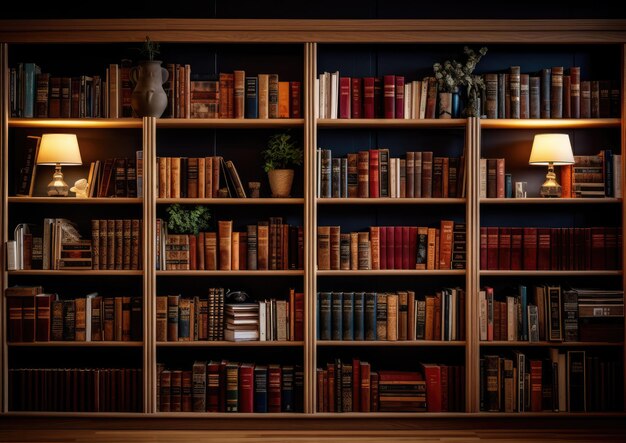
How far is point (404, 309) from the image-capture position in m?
3.98

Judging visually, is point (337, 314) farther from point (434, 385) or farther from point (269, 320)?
point (434, 385)

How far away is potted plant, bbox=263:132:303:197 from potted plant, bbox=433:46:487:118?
0.99 m

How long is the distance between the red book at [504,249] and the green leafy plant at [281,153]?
4.60 ft

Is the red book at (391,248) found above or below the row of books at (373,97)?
below

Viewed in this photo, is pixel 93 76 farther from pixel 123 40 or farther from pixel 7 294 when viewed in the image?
pixel 7 294

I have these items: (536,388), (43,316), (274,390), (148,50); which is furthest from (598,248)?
(43,316)

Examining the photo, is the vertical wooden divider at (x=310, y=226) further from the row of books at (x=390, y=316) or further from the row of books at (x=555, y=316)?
the row of books at (x=555, y=316)

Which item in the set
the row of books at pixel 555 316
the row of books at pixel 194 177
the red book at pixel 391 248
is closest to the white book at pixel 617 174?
the row of books at pixel 555 316

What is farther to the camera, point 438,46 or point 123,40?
point 438,46

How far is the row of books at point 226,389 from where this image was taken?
3.94m

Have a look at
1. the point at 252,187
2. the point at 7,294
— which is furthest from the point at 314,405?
the point at 7,294

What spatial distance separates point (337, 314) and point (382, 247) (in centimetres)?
52

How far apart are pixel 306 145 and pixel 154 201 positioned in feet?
3.37

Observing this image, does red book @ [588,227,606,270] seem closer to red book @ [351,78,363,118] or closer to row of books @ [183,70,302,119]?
red book @ [351,78,363,118]
